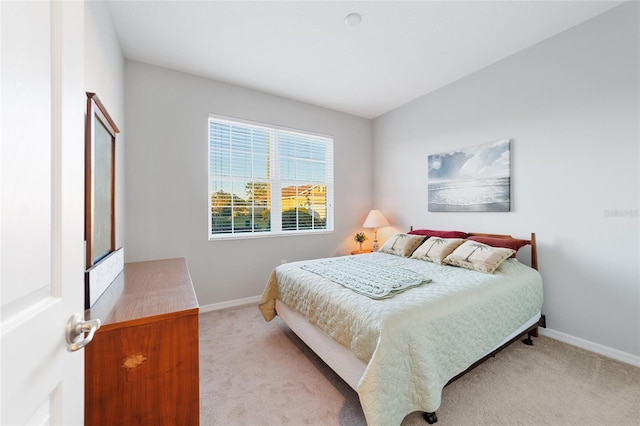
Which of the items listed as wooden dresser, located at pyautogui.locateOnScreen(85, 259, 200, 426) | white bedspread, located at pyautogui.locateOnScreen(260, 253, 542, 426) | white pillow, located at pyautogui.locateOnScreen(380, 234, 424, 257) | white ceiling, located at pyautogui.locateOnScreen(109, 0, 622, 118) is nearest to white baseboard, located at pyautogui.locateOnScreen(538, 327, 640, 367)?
white bedspread, located at pyautogui.locateOnScreen(260, 253, 542, 426)

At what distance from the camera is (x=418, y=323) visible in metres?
1.49

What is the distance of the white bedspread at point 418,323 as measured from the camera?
1.35 metres

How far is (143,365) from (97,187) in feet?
3.52

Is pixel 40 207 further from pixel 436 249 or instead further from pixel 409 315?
pixel 436 249

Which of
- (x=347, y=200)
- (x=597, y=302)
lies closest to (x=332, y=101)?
(x=347, y=200)

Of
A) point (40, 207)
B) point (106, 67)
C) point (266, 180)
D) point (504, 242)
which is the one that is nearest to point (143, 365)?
point (40, 207)

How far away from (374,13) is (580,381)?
10.3ft

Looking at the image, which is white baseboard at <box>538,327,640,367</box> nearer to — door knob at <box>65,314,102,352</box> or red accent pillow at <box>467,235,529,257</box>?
red accent pillow at <box>467,235,529,257</box>

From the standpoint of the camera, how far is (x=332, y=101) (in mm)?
3818

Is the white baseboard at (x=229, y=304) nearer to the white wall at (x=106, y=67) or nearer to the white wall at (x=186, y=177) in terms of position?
the white wall at (x=186, y=177)

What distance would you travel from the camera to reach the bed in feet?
4.56

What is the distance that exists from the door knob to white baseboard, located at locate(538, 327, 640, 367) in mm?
3404

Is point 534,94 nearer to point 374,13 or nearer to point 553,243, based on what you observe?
point 553,243

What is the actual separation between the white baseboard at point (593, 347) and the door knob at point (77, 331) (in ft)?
11.2
